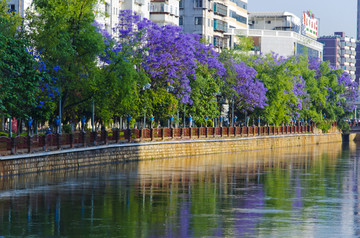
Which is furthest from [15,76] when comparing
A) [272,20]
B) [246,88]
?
[272,20]

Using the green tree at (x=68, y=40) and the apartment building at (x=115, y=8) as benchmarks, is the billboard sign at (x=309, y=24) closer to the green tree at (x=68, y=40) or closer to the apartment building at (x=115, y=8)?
the apartment building at (x=115, y=8)

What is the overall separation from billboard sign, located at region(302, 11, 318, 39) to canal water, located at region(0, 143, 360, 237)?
432ft

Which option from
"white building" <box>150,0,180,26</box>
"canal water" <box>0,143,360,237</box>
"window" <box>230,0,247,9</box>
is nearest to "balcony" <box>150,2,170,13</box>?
"white building" <box>150,0,180,26</box>

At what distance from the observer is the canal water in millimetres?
26203

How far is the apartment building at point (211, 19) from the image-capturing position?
117812 mm

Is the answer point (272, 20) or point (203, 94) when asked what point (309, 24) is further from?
point (203, 94)

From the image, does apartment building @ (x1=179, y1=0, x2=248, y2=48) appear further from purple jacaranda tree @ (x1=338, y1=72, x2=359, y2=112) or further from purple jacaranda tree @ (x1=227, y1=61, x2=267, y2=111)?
purple jacaranda tree @ (x1=227, y1=61, x2=267, y2=111)

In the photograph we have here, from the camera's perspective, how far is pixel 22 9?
75.7 m

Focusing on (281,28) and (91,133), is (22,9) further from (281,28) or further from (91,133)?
(281,28)

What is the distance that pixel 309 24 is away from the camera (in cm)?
18800

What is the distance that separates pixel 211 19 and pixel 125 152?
6783 centimetres

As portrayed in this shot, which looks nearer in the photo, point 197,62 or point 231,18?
point 197,62

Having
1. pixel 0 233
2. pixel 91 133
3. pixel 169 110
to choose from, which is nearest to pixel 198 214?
pixel 0 233

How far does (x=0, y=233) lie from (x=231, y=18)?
117211 mm
